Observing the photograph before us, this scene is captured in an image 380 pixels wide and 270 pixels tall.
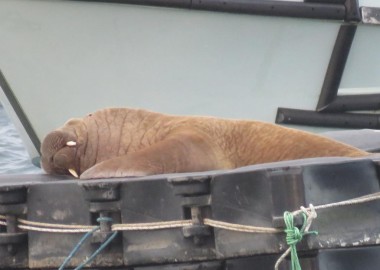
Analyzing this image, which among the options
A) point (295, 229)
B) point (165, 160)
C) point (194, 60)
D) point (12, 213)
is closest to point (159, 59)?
point (194, 60)

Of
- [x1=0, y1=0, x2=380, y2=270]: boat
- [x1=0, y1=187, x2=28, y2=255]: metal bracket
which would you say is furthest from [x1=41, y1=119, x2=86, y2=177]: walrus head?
[x1=0, y1=0, x2=380, y2=270]: boat

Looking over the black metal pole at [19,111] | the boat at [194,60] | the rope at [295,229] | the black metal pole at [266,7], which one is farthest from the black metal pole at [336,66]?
the rope at [295,229]

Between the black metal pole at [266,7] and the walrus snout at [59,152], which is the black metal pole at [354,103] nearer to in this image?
the black metal pole at [266,7]

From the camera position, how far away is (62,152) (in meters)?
3.79

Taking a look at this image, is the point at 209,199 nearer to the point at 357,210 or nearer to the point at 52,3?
the point at 357,210

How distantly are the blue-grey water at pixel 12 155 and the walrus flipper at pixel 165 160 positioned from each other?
551cm

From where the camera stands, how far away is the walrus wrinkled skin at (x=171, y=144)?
354cm

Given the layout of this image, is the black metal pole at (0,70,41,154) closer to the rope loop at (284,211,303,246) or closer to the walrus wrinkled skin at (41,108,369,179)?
the walrus wrinkled skin at (41,108,369,179)

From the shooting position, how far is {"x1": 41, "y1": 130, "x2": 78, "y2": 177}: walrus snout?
12.5 feet

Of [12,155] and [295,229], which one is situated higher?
[12,155]

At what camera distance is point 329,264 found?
2.73m

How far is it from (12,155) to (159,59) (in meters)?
3.78

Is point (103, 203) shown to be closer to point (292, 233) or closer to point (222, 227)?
point (222, 227)

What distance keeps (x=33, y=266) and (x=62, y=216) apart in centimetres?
19
